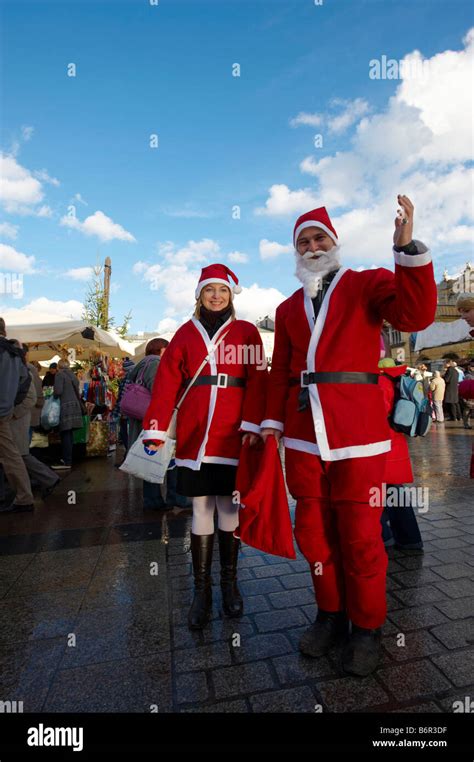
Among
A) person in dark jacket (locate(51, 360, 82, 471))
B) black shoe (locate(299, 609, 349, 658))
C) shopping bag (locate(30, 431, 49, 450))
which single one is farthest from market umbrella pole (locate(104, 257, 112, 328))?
black shoe (locate(299, 609, 349, 658))

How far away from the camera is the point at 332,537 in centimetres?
230

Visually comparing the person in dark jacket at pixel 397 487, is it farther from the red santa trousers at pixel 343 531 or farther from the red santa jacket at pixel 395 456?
the red santa trousers at pixel 343 531


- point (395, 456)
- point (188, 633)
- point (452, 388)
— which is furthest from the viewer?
point (452, 388)

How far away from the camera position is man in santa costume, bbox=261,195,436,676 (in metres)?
2.12

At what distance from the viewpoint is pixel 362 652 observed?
209 cm

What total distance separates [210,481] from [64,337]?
622cm

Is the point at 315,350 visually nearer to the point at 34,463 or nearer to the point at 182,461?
the point at 182,461

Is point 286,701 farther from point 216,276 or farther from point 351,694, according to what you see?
point 216,276

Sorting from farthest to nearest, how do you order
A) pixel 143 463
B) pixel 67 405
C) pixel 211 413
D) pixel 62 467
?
pixel 62 467 → pixel 67 405 → pixel 143 463 → pixel 211 413

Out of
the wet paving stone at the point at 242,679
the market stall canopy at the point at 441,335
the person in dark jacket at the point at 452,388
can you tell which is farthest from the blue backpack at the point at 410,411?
the market stall canopy at the point at 441,335

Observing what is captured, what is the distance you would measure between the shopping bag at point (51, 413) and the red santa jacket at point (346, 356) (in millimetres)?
6490

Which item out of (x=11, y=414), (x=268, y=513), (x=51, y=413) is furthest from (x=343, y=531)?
(x=51, y=413)
